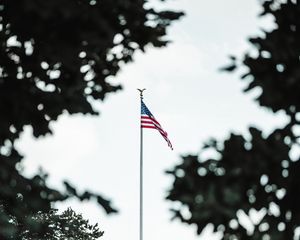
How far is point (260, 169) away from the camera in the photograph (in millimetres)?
6137

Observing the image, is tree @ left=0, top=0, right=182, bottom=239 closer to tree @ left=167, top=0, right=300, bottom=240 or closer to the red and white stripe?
tree @ left=167, top=0, right=300, bottom=240

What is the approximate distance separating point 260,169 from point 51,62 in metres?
3.62

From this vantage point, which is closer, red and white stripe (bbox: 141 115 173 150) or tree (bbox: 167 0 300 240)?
tree (bbox: 167 0 300 240)

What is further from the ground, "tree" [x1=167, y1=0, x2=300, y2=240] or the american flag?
the american flag

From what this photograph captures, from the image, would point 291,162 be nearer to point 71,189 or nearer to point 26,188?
point 71,189

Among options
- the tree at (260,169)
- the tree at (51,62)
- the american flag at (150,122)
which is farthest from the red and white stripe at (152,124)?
the tree at (260,169)

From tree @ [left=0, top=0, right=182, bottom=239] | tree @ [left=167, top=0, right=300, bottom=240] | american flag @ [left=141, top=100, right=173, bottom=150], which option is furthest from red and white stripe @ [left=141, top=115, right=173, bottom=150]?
tree @ [left=167, top=0, right=300, bottom=240]

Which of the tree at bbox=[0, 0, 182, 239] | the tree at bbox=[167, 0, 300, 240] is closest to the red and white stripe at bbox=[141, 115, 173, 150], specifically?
the tree at bbox=[0, 0, 182, 239]

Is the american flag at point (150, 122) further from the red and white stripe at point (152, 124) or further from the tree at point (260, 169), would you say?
the tree at point (260, 169)

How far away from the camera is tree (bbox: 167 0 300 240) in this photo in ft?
20.0

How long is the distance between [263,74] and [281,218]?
5.98 feet

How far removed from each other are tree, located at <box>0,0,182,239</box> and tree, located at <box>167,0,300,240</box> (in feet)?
4.42

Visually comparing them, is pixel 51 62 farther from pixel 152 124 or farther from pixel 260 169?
pixel 152 124

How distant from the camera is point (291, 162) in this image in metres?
6.39
